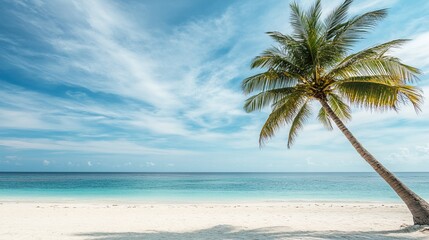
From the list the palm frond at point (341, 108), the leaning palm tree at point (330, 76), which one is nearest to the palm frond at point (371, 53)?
the leaning palm tree at point (330, 76)

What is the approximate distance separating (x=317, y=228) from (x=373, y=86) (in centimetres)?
442

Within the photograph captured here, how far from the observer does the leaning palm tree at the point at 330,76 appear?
7.67 metres

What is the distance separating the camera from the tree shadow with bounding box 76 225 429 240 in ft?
23.3

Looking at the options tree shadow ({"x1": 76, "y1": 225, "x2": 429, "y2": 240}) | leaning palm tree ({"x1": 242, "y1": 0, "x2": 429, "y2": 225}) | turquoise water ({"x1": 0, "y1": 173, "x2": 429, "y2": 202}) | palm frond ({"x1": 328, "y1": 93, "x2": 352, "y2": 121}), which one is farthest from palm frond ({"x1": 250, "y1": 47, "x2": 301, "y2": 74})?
turquoise water ({"x1": 0, "y1": 173, "x2": 429, "y2": 202})

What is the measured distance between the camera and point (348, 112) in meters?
11.0

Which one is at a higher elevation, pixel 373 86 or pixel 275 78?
pixel 275 78

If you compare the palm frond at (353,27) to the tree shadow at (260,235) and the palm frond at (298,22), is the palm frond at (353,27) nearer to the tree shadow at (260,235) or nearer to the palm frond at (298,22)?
the palm frond at (298,22)

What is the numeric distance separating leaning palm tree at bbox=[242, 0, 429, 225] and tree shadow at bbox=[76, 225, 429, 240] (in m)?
1.13

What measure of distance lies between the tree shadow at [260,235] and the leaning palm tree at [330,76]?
3.70ft

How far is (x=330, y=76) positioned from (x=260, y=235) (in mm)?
5187

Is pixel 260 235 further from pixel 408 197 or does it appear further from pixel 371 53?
pixel 371 53

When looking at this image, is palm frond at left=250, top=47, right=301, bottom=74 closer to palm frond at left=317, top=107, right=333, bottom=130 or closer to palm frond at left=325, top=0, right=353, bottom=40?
palm frond at left=325, top=0, right=353, bottom=40

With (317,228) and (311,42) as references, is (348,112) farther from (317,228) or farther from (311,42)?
(317,228)

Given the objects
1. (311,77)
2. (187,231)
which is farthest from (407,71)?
(187,231)
